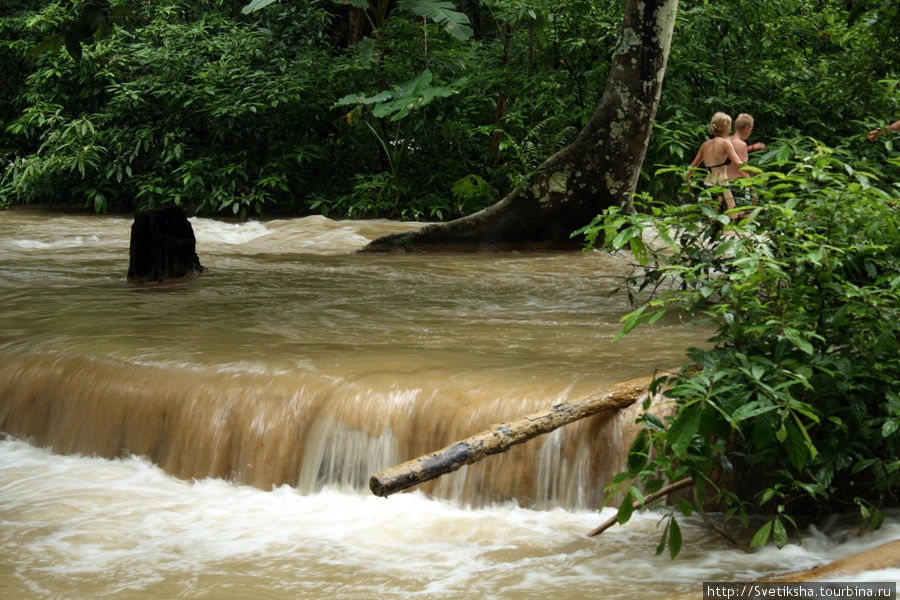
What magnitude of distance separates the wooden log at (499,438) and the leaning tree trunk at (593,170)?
5.66 m

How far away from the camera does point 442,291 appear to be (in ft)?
27.0

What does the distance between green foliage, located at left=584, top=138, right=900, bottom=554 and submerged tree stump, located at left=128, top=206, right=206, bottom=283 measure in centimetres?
550

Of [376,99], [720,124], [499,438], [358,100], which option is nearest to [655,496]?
[499,438]

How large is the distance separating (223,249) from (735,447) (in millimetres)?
8607

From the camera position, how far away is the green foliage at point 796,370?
3.50m

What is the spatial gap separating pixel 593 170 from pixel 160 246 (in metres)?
4.56

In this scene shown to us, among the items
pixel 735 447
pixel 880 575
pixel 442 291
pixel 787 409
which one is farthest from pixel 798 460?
pixel 442 291

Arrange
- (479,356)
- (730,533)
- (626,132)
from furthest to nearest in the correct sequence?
(626,132), (479,356), (730,533)

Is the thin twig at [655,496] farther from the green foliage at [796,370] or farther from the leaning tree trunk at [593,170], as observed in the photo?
the leaning tree trunk at [593,170]

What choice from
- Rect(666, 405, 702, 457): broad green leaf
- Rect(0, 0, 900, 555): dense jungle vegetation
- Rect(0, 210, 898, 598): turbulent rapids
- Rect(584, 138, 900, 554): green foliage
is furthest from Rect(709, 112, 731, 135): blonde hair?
Rect(666, 405, 702, 457): broad green leaf

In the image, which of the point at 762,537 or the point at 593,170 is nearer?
the point at 762,537

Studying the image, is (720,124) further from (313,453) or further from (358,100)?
(313,453)

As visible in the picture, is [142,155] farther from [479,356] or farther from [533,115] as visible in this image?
[479,356]

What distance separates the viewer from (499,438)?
3.93 m
